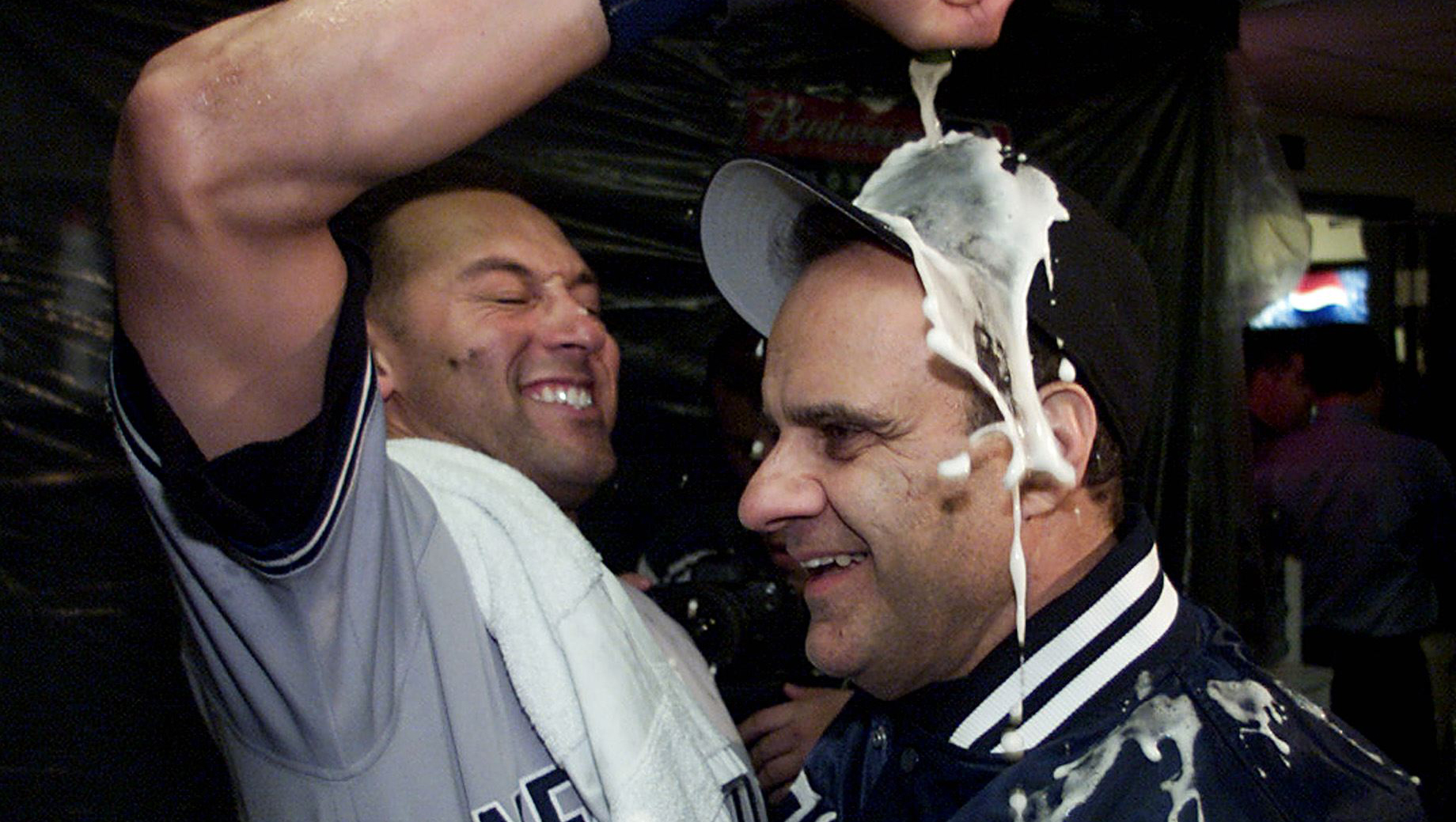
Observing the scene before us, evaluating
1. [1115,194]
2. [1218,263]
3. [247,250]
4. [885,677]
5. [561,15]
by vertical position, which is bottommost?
[1218,263]

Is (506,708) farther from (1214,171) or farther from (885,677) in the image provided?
(1214,171)

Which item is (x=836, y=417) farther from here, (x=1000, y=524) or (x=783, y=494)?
(x=1000, y=524)

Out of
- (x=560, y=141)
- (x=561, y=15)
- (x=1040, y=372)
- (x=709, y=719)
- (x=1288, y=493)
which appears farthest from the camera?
(x=1288, y=493)

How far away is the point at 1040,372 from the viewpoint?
1.24m

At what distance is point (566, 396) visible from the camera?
1.85 metres

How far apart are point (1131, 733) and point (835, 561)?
0.34 meters

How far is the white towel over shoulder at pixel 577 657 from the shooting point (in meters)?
1.29

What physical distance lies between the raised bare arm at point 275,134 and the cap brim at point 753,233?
50 centimetres

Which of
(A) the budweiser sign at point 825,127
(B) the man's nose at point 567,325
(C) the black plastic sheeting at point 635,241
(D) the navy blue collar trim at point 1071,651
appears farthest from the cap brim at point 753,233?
(A) the budweiser sign at point 825,127

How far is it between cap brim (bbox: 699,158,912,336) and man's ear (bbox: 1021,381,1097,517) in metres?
0.30

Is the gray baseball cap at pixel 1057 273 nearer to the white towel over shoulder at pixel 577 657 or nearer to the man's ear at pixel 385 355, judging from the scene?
the white towel over shoulder at pixel 577 657

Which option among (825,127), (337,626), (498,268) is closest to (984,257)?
(337,626)

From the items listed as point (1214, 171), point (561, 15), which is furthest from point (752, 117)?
point (561, 15)

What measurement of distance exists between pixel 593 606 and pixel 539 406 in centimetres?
46
